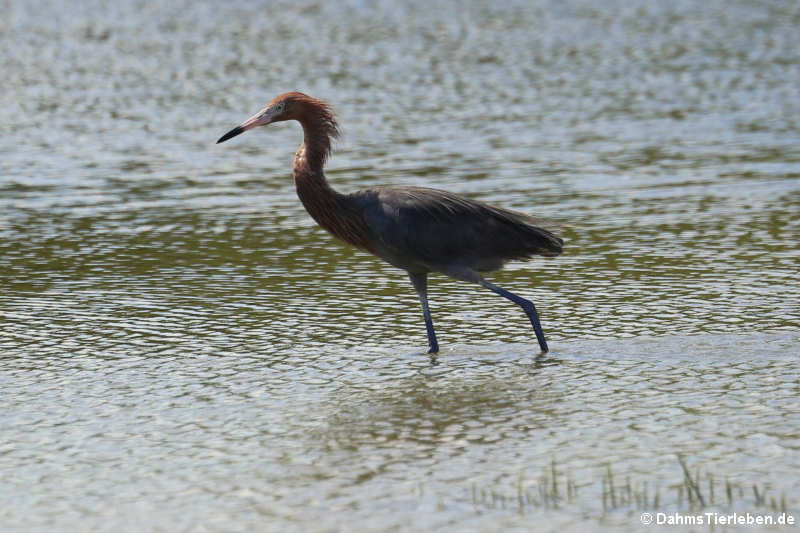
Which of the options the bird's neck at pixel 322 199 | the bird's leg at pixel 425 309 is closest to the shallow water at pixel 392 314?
the bird's leg at pixel 425 309

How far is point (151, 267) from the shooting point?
453 inches

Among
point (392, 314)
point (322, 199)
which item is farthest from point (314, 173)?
point (392, 314)

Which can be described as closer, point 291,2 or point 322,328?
point 322,328

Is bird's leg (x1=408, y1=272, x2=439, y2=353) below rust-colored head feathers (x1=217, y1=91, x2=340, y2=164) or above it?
below

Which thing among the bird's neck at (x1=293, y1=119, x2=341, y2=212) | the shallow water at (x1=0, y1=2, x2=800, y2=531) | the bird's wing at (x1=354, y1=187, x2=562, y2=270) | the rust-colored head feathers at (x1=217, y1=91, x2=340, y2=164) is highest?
the rust-colored head feathers at (x1=217, y1=91, x2=340, y2=164)

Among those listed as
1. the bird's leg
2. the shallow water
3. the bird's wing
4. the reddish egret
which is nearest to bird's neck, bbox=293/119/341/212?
the reddish egret

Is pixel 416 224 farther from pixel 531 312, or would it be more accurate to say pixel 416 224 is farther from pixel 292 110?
pixel 292 110

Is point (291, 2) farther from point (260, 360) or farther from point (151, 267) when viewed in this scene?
point (260, 360)

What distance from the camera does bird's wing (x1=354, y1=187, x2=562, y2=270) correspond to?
859 centimetres

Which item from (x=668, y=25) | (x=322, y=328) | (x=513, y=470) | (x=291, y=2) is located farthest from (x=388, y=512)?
(x=291, y=2)

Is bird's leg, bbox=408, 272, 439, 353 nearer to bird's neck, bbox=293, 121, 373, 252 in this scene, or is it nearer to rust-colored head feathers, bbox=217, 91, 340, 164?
bird's neck, bbox=293, 121, 373, 252

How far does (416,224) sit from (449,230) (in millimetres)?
229

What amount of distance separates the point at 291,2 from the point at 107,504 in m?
29.8

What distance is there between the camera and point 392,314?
9.88 m
